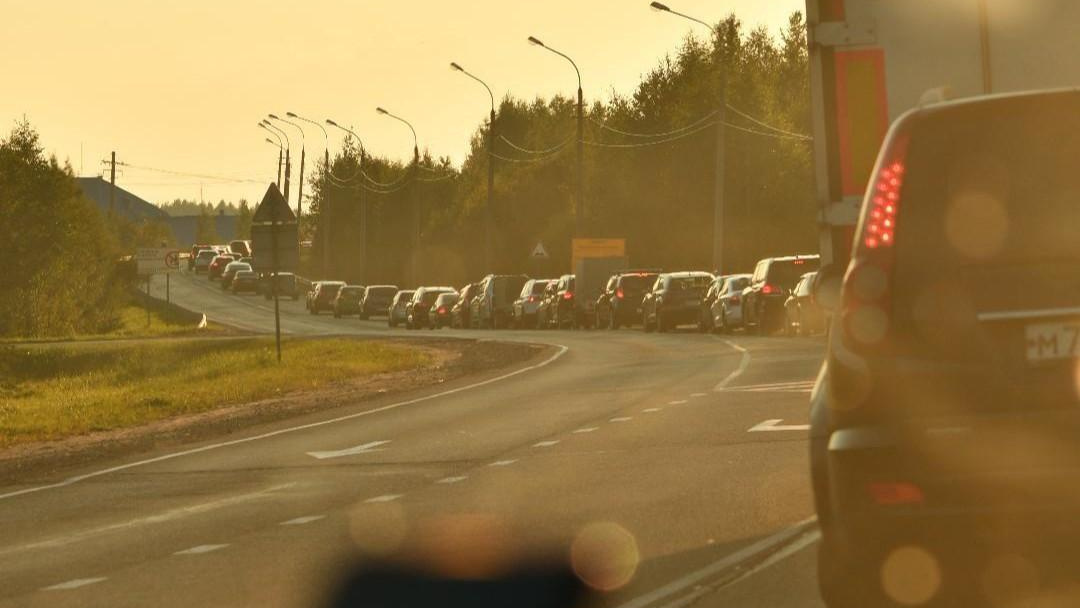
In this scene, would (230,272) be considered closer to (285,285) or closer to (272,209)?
(285,285)

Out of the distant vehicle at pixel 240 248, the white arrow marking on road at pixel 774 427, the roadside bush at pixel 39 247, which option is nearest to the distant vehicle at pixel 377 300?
the roadside bush at pixel 39 247

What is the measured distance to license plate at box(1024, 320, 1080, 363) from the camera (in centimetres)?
643

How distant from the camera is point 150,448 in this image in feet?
67.9

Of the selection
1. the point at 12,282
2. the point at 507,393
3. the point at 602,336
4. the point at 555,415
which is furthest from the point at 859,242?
the point at 12,282

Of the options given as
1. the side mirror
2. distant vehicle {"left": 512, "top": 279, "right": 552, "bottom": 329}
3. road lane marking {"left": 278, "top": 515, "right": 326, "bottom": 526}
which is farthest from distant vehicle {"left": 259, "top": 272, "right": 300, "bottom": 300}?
the side mirror

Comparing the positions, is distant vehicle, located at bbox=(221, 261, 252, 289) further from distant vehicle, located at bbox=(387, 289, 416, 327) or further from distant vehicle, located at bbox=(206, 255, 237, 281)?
distant vehicle, located at bbox=(387, 289, 416, 327)

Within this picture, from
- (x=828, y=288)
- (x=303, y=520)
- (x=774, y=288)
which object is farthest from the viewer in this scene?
(x=774, y=288)

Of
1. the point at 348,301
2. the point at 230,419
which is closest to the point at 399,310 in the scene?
the point at 348,301

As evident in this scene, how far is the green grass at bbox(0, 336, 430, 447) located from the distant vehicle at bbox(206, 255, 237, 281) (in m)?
81.7

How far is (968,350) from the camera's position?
21.3 feet

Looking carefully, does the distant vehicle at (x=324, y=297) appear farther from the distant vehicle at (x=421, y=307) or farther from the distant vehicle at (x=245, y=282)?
the distant vehicle at (x=421, y=307)

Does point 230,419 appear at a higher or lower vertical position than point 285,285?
lower

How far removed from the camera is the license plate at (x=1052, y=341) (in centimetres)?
643

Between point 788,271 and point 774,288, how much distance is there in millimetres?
491
